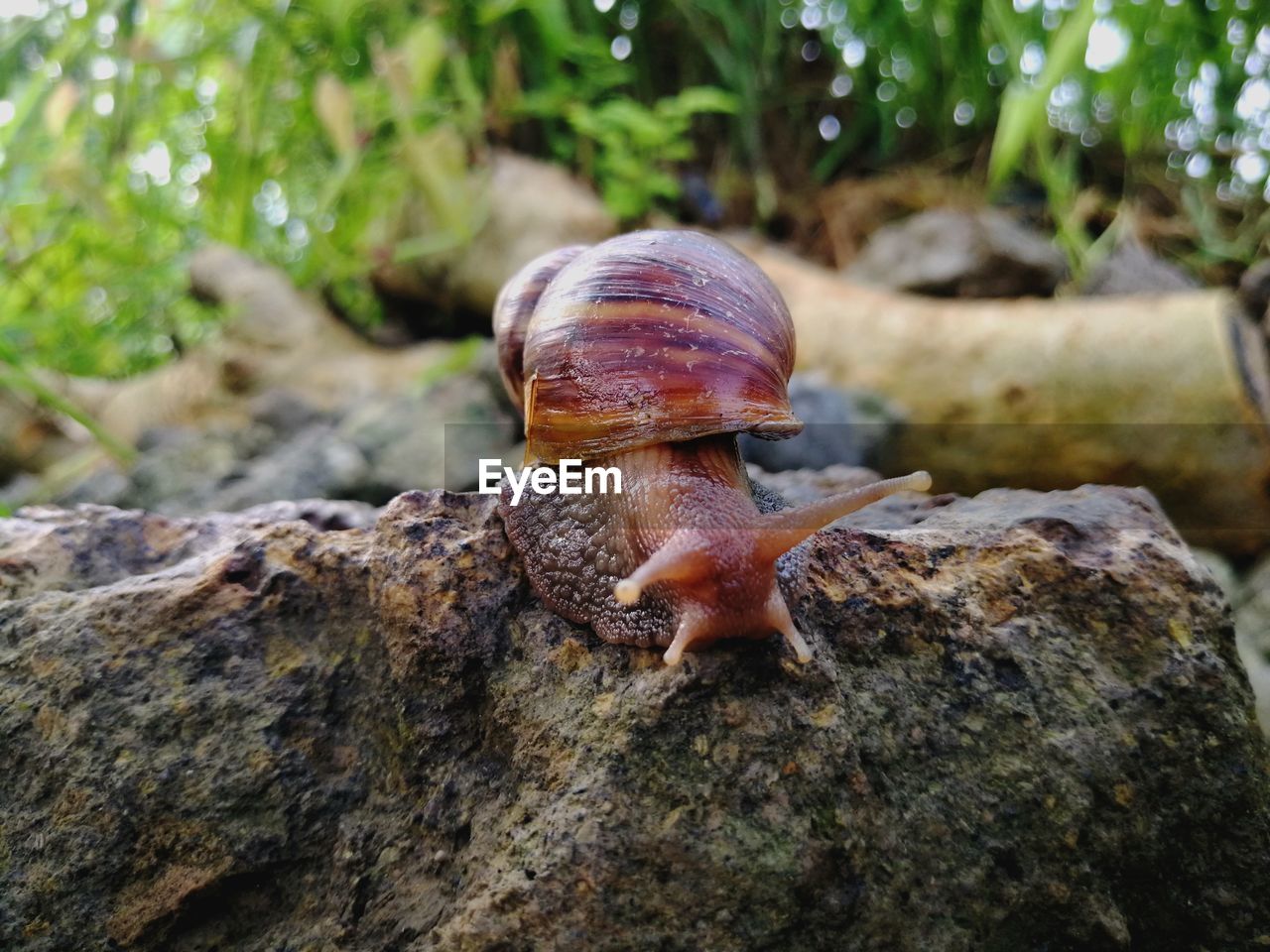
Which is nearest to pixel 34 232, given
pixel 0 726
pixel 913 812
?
pixel 0 726

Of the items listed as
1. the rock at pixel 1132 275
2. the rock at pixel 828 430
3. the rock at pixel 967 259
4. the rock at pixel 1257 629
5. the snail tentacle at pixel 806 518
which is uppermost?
the rock at pixel 967 259

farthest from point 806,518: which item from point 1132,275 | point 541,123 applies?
point 541,123

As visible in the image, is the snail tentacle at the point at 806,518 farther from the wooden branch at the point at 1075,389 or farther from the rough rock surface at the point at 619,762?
the wooden branch at the point at 1075,389

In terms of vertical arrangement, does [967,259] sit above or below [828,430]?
above

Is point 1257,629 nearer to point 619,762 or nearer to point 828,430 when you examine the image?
point 828,430

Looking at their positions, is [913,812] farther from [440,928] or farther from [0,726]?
[0,726]

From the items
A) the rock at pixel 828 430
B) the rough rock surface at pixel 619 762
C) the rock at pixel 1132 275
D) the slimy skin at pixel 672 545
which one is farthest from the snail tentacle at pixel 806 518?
the rock at pixel 1132 275

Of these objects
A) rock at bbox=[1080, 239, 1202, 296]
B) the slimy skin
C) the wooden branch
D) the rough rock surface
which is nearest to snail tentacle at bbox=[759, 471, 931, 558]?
the slimy skin

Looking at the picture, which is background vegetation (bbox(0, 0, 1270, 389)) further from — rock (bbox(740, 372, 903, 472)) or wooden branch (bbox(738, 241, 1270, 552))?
rock (bbox(740, 372, 903, 472))
